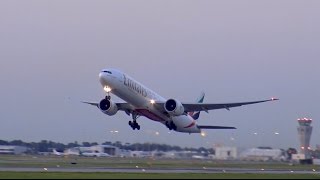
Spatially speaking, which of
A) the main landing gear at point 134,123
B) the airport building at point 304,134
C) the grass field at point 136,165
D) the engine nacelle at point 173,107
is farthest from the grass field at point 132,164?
the airport building at point 304,134

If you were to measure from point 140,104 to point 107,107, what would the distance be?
3.48 meters

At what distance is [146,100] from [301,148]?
72.7 metres

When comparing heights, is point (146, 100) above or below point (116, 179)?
above

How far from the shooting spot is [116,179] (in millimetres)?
46656

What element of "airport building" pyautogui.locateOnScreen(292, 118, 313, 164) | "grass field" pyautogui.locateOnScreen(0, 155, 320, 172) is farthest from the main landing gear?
"airport building" pyautogui.locateOnScreen(292, 118, 313, 164)

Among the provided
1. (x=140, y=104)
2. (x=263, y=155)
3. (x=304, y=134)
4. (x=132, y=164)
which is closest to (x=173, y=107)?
(x=140, y=104)

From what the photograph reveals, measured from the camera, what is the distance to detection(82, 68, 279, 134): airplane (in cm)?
6656

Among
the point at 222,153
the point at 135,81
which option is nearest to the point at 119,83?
the point at 135,81

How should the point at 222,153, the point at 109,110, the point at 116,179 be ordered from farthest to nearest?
the point at 222,153 < the point at 109,110 < the point at 116,179

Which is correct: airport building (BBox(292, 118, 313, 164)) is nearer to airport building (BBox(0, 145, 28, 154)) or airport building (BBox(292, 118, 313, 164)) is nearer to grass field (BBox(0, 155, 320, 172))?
grass field (BBox(0, 155, 320, 172))

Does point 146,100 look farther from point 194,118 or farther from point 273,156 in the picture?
point 273,156

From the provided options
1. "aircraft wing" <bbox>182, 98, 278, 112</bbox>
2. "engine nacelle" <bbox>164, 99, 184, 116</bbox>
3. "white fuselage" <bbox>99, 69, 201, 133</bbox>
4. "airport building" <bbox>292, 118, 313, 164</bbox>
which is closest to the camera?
"white fuselage" <bbox>99, 69, 201, 133</bbox>

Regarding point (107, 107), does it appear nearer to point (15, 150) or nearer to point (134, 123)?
point (134, 123)

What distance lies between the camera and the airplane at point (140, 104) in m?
66.6
